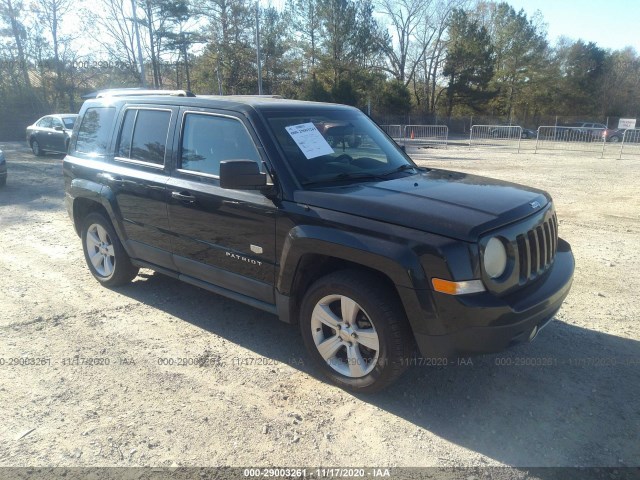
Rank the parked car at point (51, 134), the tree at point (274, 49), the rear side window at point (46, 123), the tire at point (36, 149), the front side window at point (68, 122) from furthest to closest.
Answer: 1. the tree at point (274, 49)
2. the tire at point (36, 149)
3. the rear side window at point (46, 123)
4. the parked car at point (51, 134)
5. the front side window at point (68, 122)

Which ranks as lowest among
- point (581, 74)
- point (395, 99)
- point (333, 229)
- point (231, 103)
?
point (333, 229)

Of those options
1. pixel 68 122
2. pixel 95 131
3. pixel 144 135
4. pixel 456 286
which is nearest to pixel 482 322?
pixel 456 286

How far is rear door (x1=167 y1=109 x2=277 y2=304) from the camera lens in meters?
3.66

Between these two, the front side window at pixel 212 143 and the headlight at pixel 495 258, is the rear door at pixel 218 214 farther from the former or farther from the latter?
the headlight at pixel 495 258

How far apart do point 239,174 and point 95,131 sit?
9.19 ft

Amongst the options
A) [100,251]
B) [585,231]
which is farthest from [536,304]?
[585,231]

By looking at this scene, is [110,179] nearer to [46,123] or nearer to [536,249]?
[536,249]

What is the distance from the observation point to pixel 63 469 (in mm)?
2701

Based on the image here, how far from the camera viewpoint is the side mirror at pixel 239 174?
3.27m

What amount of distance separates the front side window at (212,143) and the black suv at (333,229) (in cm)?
1

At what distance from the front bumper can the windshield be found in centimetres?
138

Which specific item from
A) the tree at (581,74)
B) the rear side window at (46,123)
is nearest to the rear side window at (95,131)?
the rear side window at (46,123)

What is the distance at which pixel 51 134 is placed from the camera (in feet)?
60.0

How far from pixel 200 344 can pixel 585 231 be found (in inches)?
248
